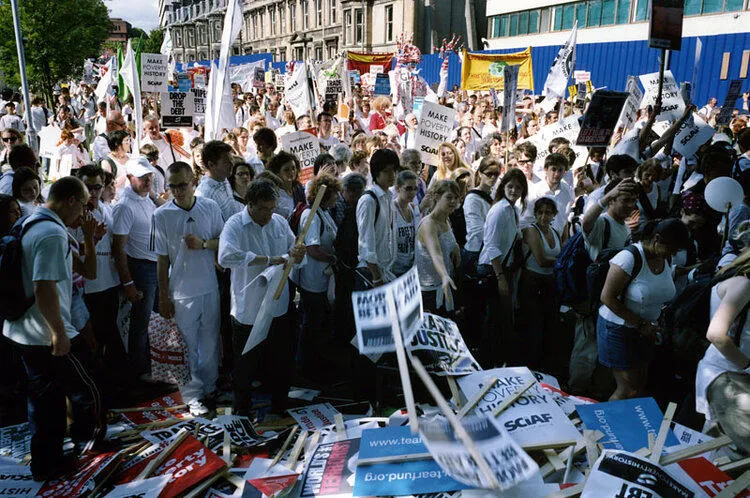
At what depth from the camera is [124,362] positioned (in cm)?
507

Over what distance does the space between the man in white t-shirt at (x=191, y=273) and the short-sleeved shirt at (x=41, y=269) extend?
87 cm

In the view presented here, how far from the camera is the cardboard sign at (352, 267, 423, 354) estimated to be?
2336 millimetres

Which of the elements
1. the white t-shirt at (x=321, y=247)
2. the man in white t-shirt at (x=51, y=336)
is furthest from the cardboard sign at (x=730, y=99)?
the man in white t-shirt at (x=51, y=336)

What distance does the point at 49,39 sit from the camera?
24.7 m

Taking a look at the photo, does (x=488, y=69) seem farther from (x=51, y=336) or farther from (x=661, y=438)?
(x=51, y=336)

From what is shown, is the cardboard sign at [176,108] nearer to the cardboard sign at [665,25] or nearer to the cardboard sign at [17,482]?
the cardboard sign at [17,482]

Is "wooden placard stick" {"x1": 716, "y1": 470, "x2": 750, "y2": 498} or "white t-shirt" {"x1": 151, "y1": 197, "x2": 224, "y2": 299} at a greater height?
"white t-shirt" {"x1": 151, "y1": 197, "x2": 224, "y2": 299}

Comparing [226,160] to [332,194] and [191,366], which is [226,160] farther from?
[191,366]

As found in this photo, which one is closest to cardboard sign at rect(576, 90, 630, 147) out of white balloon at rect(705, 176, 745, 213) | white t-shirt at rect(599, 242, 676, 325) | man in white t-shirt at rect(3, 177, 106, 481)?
white balloon at rect(705, 176, 745, 213)

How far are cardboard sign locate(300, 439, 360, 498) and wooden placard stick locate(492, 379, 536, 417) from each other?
0.80 meters

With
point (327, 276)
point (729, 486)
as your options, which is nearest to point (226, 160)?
point (327, 276)

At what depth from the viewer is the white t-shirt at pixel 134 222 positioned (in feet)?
15.3

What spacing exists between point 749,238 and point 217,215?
3.67 meters

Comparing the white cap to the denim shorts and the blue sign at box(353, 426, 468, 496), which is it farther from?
the denim shorts
